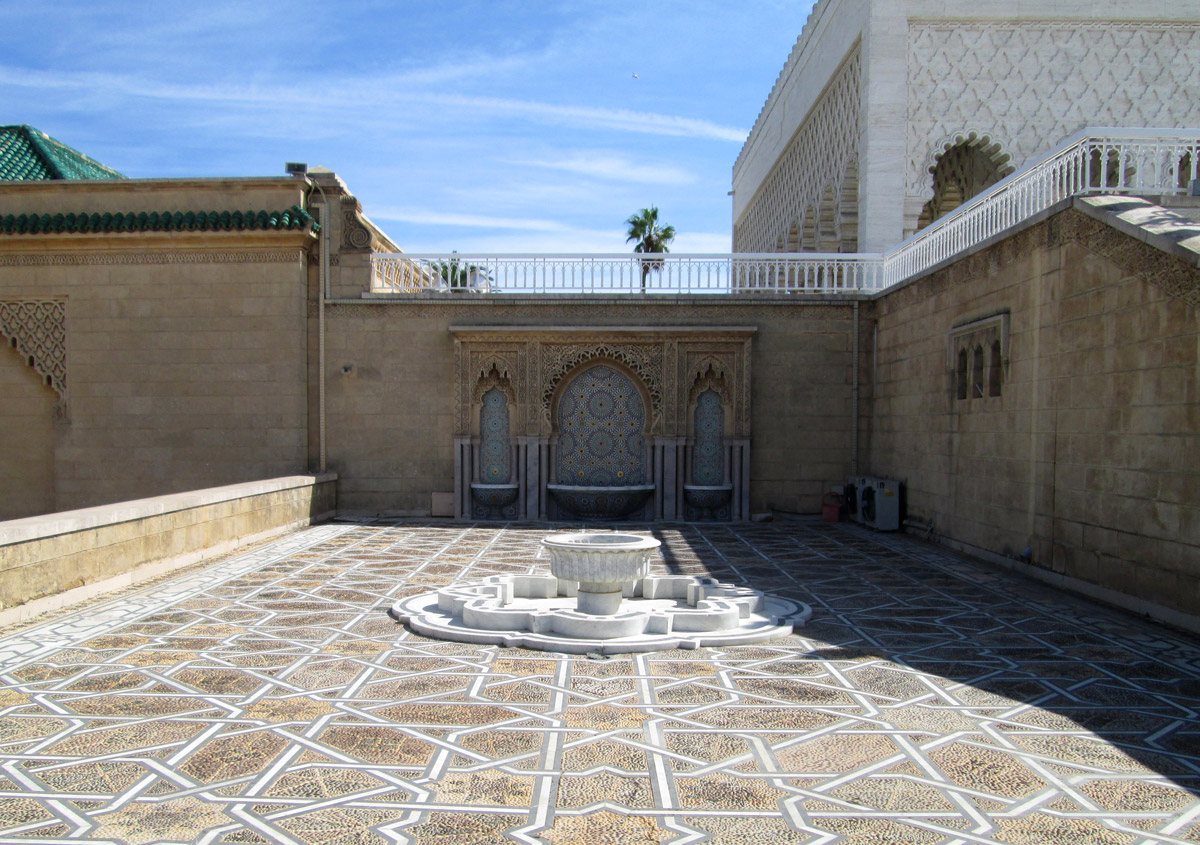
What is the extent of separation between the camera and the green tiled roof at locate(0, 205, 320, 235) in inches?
424

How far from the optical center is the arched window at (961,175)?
12.8 meters

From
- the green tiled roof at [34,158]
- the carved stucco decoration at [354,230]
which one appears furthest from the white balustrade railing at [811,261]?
the green tiled roof at [34,158]

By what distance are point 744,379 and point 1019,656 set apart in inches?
266

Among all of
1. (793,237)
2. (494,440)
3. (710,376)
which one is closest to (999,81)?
(793,237)

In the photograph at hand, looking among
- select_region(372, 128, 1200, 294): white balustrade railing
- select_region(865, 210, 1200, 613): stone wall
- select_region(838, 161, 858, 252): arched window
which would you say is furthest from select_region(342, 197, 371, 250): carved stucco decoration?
select_region(838, 161, 858, 252): arched window

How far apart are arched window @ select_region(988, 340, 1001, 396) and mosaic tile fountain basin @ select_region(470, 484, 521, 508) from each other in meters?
5.89

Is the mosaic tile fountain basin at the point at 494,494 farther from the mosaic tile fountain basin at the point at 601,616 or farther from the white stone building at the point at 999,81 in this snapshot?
the white stone building at the point at 999,81

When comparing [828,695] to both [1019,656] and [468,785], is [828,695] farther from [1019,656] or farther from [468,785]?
[468,785]

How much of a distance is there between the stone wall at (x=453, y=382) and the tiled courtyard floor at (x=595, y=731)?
528 cm

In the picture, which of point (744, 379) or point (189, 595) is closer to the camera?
point (189, 595)

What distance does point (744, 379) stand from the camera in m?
11.2

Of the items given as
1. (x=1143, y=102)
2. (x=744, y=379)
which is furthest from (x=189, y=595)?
(x=1143, y=102)

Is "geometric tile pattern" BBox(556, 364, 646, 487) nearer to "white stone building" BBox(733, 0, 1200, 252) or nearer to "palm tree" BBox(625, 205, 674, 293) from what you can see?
"white stone building" BBox(733, 0, 1200, 252)

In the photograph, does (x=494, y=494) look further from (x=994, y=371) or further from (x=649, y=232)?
(x=649, y=232)
